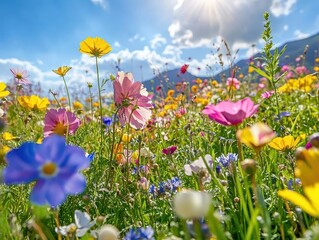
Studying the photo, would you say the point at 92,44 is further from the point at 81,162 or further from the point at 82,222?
the point at 81,162

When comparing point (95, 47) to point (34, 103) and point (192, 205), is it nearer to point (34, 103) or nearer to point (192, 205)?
point (34, 103)

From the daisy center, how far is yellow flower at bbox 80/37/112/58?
1203 mm

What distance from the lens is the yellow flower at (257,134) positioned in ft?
2.06

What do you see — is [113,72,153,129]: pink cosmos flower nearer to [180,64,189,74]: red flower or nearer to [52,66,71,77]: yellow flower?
[52,66,71,77]: yellow flower

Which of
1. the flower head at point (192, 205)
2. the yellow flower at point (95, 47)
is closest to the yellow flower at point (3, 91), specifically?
the yellow flower at point (95, 47)

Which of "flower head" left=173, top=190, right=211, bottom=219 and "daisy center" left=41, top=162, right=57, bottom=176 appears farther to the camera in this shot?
"daisy center" left=41, top=162, right=57, bottom=176

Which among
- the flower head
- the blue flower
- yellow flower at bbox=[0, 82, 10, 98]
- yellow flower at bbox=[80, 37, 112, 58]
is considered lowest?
the flower head

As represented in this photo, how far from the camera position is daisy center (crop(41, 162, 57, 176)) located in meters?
0.61

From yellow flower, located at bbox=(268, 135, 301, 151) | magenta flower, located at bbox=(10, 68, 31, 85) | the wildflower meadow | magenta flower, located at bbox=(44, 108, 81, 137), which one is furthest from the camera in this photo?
magenta flower, located at bbox=(10, 68, 31, 85)

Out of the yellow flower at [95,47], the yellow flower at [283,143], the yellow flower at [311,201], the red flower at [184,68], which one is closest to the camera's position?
the yellow flower at [311,201]

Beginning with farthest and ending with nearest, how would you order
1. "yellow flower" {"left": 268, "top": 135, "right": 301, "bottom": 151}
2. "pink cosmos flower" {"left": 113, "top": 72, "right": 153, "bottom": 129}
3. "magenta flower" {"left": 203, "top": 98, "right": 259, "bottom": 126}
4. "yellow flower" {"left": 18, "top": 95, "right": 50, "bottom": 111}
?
1. "yellow flower" {"left": 18, "top": 95, "right": 50, "bottom": 111}
2. "pink cosmos flower" {"left": 113, "top": 72, "right": 153, "bottom": 129}
3. "yellow flower" {"left": 268, "top": 135, "right": 301, "bottom": 151}
4. "magenta flower" {"left": 203, "top": 98, "right": 259, "bottom": 126}

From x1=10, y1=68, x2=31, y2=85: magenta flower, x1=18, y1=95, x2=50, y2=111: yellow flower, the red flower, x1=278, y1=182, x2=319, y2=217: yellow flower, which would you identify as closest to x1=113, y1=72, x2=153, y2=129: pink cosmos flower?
x1=18, y1=95, x2=50, y2=111: yellow flower

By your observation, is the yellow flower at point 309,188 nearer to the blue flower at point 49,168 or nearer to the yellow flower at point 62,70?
the blue flower at point 49,168

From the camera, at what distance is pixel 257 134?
66cm
